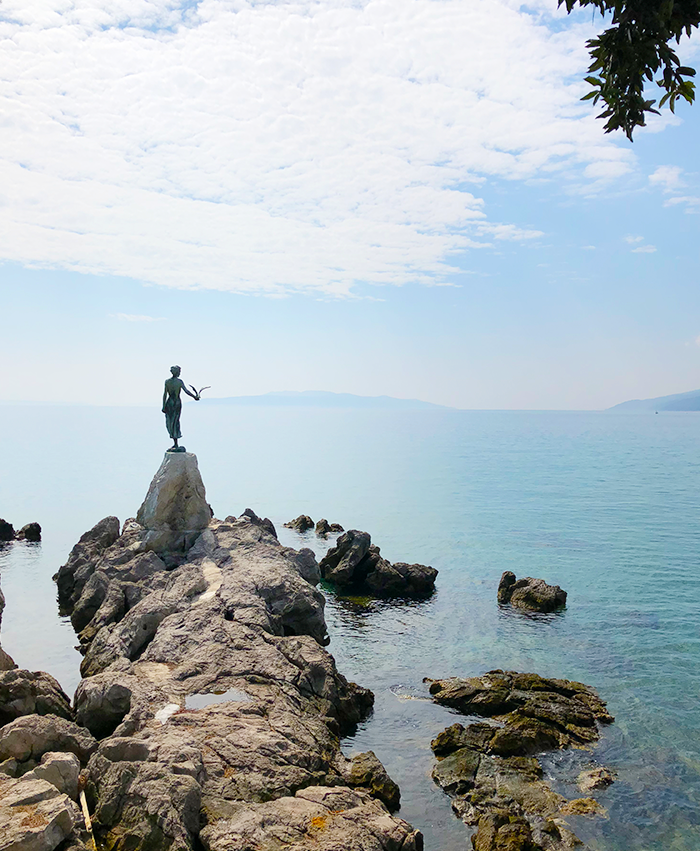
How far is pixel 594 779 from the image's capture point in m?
17.5

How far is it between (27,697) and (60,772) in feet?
14.6

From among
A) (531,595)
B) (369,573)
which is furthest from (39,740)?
(369,573)

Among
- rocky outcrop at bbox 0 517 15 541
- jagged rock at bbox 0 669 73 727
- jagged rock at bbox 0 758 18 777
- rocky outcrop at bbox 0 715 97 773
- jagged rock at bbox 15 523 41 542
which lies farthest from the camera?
jagged rock at bbox 15 523 41 542

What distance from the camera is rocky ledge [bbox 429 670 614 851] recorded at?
15070mm

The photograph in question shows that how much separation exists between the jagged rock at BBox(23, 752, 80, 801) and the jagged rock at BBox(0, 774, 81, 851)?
2.63ft

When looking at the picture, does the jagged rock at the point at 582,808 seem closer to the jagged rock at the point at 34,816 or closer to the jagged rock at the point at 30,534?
the jagged rock at the point at 34,816

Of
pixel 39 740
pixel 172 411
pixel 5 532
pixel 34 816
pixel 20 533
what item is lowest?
pixel 20 533

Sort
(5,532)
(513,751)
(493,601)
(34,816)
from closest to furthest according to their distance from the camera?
1. (34,816)
2. (513,751)
3. (493,601)
4. (5,532)

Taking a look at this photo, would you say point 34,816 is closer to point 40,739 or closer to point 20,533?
point 40,739

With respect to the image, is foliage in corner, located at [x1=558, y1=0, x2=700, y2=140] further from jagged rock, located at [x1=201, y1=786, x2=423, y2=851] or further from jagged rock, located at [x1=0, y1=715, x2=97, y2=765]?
jagged rock, located at [x1=0, y1=715, x2=97, y2=765]

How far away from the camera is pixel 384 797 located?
50.1ft

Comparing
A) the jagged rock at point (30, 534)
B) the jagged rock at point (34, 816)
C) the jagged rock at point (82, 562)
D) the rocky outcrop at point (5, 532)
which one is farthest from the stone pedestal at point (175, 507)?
the rocky outcrop at point (5, 532)

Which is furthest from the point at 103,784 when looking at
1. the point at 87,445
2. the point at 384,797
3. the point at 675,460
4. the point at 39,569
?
→ the point at 87,445

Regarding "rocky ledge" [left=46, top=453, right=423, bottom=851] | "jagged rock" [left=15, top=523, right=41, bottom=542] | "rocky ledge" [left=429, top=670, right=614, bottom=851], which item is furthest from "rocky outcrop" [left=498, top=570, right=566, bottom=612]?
"jagged rock" [left=15, top=523, right=41, bottom=542]
